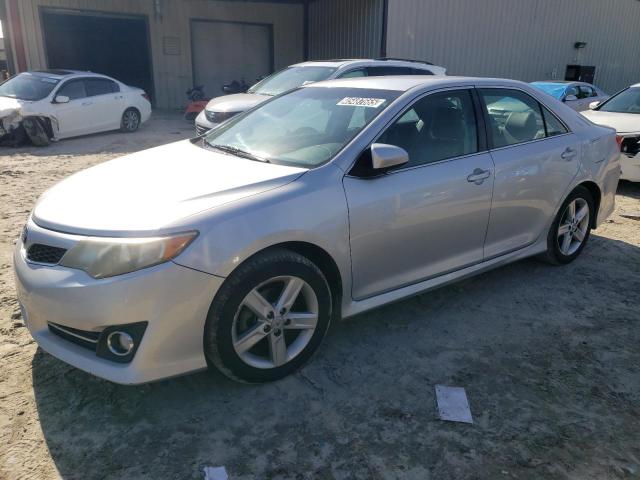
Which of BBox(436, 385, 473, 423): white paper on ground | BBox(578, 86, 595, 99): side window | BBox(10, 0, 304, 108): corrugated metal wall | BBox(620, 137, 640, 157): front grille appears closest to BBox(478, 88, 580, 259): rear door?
BBox(436, 385, 473, 423): white paper on ground

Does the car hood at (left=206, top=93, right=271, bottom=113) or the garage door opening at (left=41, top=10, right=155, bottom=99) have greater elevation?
the garage door opening at (left=41, top=10, right=155, bottom=99)

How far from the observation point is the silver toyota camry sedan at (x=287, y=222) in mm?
2443

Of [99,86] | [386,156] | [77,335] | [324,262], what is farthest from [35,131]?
[386,156]

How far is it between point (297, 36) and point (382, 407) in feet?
60.3

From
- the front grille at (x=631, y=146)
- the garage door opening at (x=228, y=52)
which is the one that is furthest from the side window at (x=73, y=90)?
the front grille at (x=631, y=146)

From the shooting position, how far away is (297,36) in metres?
19.1

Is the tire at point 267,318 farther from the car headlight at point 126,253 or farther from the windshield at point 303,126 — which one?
the windshield at point 303,126

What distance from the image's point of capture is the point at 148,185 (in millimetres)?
2902

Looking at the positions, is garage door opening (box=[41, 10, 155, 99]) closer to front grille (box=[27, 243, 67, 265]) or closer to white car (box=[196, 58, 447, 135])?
white car (box=[196, 58, 447, 135])

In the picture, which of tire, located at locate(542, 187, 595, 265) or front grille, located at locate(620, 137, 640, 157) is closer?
tire, located at locate(542, 187, 595, 265)

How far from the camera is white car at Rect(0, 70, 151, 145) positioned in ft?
33.1

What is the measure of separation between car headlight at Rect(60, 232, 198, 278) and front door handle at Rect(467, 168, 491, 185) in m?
1.97

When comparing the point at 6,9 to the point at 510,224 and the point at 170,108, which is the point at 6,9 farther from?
the point at 510,224

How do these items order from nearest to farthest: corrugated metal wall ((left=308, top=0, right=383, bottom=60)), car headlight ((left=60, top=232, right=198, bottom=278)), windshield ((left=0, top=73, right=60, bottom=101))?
car headlight ((left=60, top=232, right=198, bottom=278)) → windshield ((left=0, top=73, right=60, bottom=101)) → corrugated metal wall ((left=308, top=0, right=383, bottom=60))
